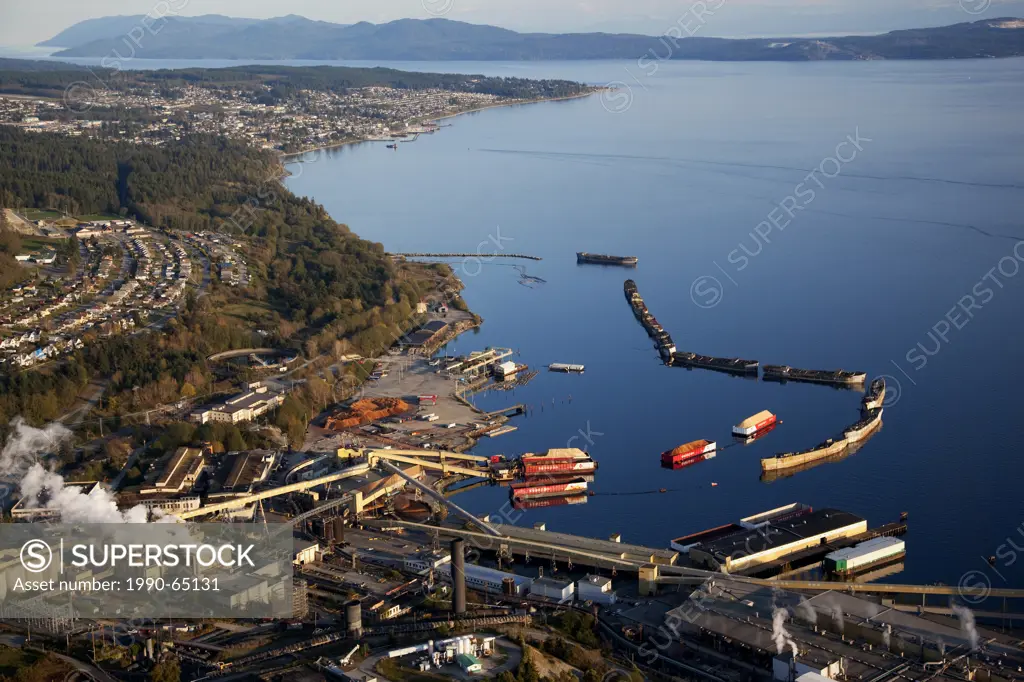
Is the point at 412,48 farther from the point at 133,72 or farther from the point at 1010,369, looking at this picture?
the point at 1010,369

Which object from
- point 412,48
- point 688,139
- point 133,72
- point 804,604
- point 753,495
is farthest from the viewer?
point 412,48

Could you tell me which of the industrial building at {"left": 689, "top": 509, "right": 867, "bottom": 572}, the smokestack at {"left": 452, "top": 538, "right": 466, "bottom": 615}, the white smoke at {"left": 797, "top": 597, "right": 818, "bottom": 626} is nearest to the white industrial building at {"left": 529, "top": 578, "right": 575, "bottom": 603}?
the smokestack at {"left": 452, "top": 538, "right": 466, "bottom": 615}

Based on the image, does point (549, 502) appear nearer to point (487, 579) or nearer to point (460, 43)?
point (487, 579)

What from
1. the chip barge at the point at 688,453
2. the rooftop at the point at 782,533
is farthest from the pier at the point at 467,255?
the rooftop at the point at 782,533

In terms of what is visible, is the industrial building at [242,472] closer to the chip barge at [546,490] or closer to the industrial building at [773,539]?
the chip barge at [546,490]

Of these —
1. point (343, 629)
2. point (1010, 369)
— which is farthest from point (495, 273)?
point (343, 629)
